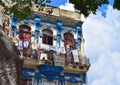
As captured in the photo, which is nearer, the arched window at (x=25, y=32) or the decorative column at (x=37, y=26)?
the arched window at (x=25, y=32)

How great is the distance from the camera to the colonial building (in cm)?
2980

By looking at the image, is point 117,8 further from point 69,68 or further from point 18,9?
point 69,68

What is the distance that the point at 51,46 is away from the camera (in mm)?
31375

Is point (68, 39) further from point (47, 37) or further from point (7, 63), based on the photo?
point (7, 63)

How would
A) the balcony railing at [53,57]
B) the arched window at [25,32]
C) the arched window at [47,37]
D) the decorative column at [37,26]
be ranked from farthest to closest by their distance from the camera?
the arched window at [47,37] < the decorative column at [37,26] < the arched window at [25,32] < the balcony railing at [53,57]

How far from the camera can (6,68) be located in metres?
5.95

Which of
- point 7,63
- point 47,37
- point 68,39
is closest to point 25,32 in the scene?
point 47,37

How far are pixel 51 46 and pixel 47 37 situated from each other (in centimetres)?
96

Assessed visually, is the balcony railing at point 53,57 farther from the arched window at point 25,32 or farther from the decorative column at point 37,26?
the arched window at point 25,32

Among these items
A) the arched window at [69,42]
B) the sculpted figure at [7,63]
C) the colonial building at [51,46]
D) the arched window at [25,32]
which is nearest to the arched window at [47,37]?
the colonial building at [51,46]

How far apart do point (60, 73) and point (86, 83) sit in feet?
8.00

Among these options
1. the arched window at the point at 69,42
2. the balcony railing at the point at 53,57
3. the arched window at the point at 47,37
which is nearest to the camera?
the balcony railing at the point at 53,57

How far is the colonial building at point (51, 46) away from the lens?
2980cm

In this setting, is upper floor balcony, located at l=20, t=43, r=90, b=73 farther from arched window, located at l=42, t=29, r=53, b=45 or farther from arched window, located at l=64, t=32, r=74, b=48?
arched window, located at l=64, t=32, r=74, b=48
